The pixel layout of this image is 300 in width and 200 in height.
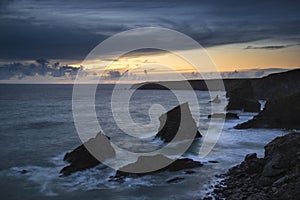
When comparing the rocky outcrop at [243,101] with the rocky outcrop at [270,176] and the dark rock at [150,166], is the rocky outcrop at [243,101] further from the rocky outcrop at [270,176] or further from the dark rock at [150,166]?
the rocky outcrop at [270,176]

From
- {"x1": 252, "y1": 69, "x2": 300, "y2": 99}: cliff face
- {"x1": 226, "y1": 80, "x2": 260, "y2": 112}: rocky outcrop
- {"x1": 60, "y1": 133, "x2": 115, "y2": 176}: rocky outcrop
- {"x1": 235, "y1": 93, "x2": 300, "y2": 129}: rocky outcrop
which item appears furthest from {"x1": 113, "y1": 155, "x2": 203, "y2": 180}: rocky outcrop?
{"x1": 252, "y1": 69, "x2": 300, "y2": 99}: cliff face

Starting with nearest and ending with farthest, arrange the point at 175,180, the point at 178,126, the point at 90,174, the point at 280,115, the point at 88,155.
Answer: the point at 175,180
the point at 90,174
the point at 88,155
the point at 178,126
the point at 280,115

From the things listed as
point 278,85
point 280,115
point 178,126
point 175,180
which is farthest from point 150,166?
point 278,85

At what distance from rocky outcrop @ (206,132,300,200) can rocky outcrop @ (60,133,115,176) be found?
1000cm

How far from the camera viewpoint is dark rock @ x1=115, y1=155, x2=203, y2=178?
19.4m

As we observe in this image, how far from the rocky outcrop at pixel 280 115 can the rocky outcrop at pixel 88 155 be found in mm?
20139

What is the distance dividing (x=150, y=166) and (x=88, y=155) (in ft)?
17.5

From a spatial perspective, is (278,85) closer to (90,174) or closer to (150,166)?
(150,166)

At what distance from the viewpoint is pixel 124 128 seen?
42.8 m

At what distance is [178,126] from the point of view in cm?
3138

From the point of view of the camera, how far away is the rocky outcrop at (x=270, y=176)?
13164mm

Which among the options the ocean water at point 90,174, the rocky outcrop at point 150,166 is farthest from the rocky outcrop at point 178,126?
the rocky outcrop at point 150,166

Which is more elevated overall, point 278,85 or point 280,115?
point 278,85

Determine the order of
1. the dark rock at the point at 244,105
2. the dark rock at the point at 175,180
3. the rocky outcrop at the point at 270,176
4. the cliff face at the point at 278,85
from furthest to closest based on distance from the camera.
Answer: the cliff face at the point at 278,85
the dark rock at the point at 244,105
the dark rock at the point at 175,180
the rocky outcrop at the point at 270,176
